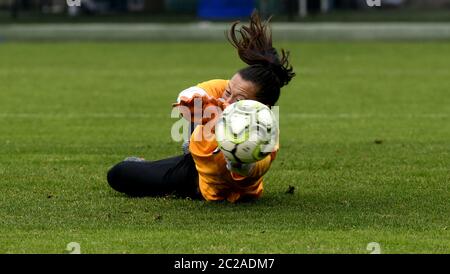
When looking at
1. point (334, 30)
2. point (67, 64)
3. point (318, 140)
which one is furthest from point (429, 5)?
point (318, 140)

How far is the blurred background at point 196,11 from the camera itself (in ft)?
115

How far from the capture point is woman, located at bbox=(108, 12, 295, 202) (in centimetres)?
860

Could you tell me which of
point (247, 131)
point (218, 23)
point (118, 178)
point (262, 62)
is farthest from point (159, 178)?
point (218, 23)

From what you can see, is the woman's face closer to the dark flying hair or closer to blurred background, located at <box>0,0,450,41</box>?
the dark flying hair

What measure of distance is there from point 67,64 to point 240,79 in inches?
696

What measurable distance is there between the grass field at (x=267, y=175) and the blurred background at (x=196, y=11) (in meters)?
9.86

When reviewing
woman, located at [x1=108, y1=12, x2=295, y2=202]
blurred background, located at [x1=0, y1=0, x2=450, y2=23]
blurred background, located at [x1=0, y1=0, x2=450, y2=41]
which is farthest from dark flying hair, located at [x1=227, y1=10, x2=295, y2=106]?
blurred background, located at [x1=0, y1=0, x2=450, y2=23]

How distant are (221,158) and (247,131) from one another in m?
0.80

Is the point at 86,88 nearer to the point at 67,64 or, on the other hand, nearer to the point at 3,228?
the point at 67,64

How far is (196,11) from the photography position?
3888cm

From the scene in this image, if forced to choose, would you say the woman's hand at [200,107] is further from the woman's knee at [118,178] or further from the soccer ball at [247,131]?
the woman's knee at [118,178]

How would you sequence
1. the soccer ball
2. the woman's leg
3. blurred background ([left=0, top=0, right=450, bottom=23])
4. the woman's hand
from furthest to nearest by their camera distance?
1. blurred background ([left=0, top=0, right=450, bottom=23])
2. the woman's leg
3. the woman's hand
4. the soccer ball

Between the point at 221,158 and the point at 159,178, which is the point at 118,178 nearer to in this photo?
the point at 159,178

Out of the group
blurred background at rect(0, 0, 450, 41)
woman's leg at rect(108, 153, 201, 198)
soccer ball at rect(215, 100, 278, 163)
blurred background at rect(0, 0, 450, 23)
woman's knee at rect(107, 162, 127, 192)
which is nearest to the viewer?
soccer ball at rect(215, 100, 278, 163)
